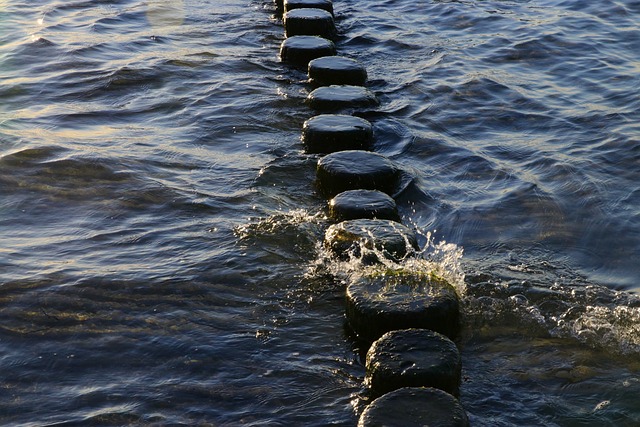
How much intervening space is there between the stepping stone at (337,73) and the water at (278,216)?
0.27 metres

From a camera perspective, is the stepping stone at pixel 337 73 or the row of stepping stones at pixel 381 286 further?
the stepping stone at pixel 337 73

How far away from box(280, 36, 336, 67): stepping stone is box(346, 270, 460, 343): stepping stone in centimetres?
527

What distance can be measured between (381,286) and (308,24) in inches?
250

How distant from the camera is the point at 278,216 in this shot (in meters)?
6.52

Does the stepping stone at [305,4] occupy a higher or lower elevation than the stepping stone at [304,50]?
higher

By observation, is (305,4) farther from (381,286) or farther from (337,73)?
(381,286)

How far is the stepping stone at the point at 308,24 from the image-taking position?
1088 centimetres

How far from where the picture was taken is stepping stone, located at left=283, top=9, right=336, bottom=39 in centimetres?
1088

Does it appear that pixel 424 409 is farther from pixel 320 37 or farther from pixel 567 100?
pixel 320 37

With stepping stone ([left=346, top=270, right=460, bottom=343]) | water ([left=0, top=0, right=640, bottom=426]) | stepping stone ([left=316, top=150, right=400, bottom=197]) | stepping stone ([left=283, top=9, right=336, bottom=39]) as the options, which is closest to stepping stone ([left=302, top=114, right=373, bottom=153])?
water ([left=0, top=0, right=640, bottom=426])

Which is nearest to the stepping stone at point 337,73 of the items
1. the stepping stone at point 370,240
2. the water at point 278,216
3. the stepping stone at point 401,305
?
the water at point 278,216

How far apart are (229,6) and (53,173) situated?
6.30 metres

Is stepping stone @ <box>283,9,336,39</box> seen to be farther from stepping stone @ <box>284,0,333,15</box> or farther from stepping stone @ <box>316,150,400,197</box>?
stepping stone @ <box>316,150,400,197</box>

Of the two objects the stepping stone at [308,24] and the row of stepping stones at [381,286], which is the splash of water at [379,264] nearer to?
the row of stepping stones at [381,286]
